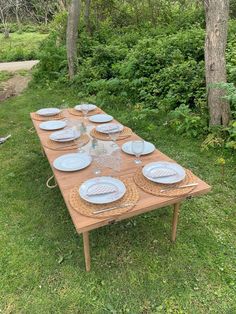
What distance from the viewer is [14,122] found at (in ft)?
15.5

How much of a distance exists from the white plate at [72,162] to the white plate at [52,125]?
641 millimetres

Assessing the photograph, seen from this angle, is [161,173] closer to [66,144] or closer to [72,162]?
[72,162]

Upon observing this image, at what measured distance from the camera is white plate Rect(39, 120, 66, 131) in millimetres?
2752

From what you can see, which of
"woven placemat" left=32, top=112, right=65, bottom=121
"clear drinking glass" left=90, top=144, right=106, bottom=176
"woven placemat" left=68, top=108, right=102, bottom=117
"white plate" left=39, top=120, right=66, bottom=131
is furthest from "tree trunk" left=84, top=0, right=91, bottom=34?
"clear drinking glass" left=90, top=144, right=106, bottom=176

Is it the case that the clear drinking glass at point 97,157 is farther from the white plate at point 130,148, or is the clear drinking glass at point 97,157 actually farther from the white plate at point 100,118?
the white plate at point 100,118

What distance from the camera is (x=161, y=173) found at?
1.95 m

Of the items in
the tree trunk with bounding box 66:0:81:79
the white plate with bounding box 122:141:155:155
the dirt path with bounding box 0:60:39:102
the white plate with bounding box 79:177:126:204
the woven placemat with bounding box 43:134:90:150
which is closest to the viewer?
the white plate with bounding box 79:177:126:204

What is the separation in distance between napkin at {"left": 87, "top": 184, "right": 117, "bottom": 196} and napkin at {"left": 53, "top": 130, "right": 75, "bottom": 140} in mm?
801

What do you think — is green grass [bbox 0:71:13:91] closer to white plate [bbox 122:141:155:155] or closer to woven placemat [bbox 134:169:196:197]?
white plate [bbox 122:141:155:155]

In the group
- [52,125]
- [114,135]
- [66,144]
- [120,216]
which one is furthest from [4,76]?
[120,216]

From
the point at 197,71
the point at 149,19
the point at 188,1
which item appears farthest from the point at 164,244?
the point at 188,1

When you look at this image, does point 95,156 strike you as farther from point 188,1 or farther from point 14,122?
point 188,1

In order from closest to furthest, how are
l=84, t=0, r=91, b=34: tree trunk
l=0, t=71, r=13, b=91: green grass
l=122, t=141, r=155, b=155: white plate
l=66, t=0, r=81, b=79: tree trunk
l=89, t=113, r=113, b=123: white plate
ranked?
l=122, t=141, r=155, b=155: white plate, l=89, t=113, r=113, b=123: white plate, l=66, t=0, r=81, b=79: tree trunk, l=0, t=71, r=13, b=91: green grass, l=84, t=0, r=91, b=34: tree trunk

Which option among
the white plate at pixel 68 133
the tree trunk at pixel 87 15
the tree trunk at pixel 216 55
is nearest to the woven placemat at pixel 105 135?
the white plate at pixel 68 133
